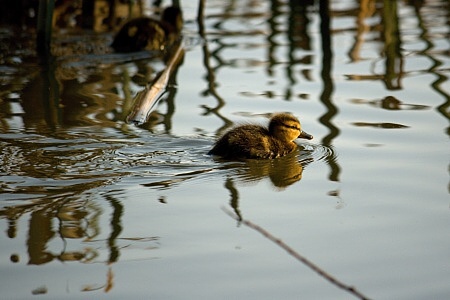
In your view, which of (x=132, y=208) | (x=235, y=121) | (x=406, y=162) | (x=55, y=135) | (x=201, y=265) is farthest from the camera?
(x=235, y=121)

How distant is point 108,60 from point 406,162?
11.4 feet

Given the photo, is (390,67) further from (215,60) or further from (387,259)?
(387,259)

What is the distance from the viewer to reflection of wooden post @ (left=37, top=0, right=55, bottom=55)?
7172 mm

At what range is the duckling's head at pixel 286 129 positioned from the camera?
5.36m

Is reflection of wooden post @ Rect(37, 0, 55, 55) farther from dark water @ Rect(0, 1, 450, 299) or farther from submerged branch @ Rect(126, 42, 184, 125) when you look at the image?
submerged branch @ Rect(126, 42, 184, 125)

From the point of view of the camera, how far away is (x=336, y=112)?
19.8 ft

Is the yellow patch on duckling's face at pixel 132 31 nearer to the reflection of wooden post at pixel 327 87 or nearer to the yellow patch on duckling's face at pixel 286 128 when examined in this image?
the reflection of wooden post at pixel 327 87

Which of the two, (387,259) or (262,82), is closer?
(387,259)

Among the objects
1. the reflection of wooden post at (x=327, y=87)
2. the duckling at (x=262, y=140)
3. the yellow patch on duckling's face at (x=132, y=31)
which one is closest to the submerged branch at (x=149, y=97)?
the yellow patch on duckling's face at (x=132, y=31)

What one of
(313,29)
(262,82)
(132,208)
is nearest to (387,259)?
(132,208)

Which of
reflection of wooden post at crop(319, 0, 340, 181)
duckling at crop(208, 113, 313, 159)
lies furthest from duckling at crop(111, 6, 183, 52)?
duckling at crop(208, 113, 313, 159)

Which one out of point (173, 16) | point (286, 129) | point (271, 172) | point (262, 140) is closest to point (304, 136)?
point (286, 129)

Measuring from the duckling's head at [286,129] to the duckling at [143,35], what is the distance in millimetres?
2875

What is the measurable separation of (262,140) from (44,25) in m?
2.85
